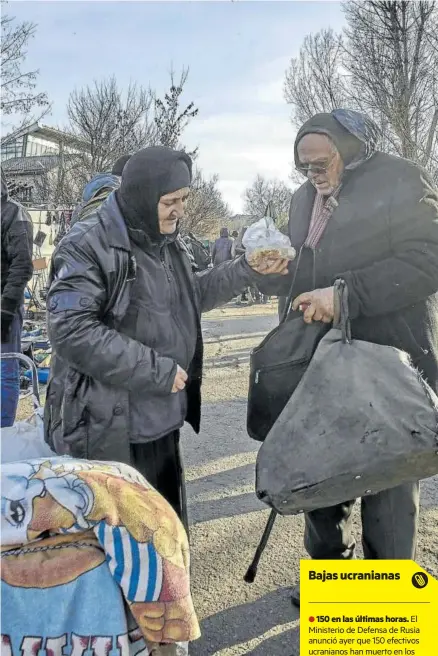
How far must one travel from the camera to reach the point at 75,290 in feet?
5.48

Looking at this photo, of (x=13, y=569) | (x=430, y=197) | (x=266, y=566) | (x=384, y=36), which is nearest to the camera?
(x=13, y=569)

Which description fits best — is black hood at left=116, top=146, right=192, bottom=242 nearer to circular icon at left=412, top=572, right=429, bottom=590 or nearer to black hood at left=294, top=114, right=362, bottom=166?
black hood at left=294, top=114, right=362, bottom=166

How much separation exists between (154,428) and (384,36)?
10.4 metres

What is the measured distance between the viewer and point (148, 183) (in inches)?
69.7

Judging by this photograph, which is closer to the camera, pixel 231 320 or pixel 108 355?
pixel 108 355

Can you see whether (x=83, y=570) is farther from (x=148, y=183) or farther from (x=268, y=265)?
(x=268, y=265)

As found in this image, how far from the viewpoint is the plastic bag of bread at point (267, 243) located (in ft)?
6.46

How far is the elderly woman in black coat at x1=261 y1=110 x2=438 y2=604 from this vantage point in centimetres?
175

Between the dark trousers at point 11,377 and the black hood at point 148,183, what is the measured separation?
1871 mm

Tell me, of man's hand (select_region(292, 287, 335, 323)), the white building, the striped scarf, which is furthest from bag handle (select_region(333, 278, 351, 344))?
the white building

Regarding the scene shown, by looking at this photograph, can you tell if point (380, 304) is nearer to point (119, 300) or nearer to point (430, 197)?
point (430, 197)

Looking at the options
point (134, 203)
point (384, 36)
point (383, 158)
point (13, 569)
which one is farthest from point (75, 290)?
point (384, 36)

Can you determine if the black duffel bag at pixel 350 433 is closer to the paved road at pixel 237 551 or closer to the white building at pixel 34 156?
the paved road at pixel 237 551

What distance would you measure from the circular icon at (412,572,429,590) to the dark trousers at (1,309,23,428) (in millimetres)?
2465
